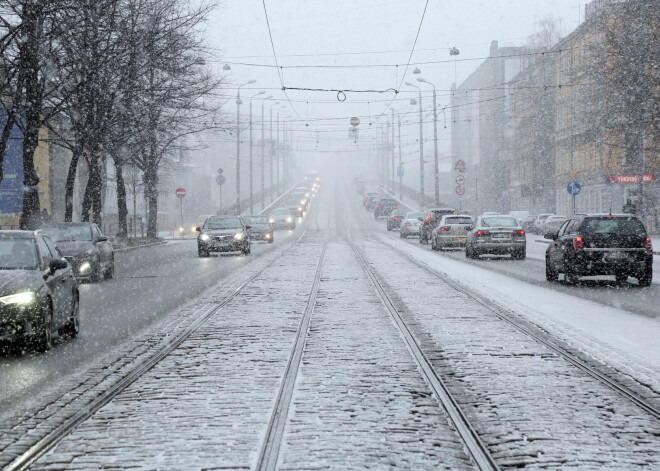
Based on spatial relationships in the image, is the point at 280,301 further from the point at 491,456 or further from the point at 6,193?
the point at 6,193

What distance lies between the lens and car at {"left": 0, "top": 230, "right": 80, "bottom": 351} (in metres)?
9.64

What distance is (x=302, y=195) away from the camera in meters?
112

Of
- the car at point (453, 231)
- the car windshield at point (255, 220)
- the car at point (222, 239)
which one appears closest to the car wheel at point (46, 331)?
the car at point (222, 239)

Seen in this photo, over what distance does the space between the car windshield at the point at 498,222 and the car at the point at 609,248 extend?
10.9 meters

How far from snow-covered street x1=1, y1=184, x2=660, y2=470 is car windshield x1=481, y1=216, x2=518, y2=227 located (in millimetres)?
15275

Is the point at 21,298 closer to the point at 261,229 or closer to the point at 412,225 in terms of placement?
the point at 261,229

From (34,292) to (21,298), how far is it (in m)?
0.16

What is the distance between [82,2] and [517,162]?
64.4 m

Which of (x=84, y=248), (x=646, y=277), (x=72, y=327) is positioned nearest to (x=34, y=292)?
(x=72, y=327)

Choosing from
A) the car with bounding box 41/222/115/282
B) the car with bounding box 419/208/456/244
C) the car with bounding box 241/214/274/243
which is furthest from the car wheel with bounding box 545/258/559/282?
the car with bounding box 241/214/274/243

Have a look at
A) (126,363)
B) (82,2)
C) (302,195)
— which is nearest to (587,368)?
(126,363)

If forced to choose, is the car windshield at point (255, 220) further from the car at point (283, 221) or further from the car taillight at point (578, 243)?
the car taillight at point (578, 243)

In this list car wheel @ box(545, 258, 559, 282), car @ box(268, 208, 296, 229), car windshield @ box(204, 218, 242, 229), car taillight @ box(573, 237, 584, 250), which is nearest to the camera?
car taillight @ box(573, 237, 584, 250)

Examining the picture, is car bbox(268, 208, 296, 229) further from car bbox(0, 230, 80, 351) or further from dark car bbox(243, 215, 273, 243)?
car bbox(0, 230, 80, 351)
